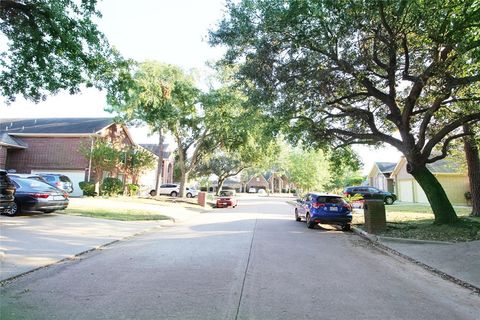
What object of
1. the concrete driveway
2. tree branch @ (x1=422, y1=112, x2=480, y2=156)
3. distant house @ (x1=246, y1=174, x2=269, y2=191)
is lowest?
the concrete driveway

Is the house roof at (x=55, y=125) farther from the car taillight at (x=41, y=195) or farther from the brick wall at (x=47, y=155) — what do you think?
the car taillight at (x=41, y=195)

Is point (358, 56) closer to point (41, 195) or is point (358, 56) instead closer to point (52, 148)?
point (41, 195)

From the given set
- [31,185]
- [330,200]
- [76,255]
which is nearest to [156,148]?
[31,185]

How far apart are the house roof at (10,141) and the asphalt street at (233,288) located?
28.7 m

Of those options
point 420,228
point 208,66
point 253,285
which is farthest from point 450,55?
point 208,66

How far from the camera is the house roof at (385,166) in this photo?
159 feet

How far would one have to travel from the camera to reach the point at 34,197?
45.6ft

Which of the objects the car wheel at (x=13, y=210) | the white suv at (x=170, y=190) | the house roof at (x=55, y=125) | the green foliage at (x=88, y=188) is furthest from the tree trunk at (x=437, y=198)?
the white suv at (x=170, y=190)

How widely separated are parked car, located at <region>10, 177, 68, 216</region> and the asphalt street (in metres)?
6.43

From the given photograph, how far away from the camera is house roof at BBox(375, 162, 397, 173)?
159 ft

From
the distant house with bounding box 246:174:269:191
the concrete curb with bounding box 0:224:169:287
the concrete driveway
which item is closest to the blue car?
the concrete curb with bounding box 0:224:169:287

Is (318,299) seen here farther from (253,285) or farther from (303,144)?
(303,144)

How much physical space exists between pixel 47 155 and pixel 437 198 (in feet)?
106

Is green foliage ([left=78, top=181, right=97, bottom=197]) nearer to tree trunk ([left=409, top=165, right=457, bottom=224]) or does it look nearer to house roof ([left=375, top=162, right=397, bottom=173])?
tree trunk ([left=409, top=165, right=457, bottom=224])
